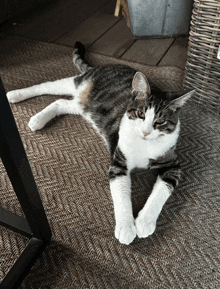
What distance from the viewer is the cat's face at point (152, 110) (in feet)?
3.33

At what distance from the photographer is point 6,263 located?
909mm

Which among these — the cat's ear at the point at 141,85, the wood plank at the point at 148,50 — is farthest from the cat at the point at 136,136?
the wood plank at the point at 148,50

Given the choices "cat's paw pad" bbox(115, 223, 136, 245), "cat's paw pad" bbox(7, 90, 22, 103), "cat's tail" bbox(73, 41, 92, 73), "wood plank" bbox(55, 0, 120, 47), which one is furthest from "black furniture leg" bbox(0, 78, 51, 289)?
"wood plank" bbox(55, 0, 120, 47)

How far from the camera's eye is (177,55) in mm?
2129

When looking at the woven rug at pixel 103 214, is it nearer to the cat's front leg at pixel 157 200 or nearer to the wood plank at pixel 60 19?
the cat's front leg at pixel 157 200

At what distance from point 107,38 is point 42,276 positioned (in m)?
1.95

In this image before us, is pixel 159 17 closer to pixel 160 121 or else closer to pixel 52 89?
pixel 52 89

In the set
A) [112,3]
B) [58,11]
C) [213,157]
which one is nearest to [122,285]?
[213,157]

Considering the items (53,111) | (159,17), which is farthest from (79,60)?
(159,17)

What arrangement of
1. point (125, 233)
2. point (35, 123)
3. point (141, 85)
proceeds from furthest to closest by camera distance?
point (35, 123) → point (141, 85) → point (125, 233)

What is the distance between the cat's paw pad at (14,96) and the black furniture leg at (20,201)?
76 centimetres

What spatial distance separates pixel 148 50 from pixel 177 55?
0.23m

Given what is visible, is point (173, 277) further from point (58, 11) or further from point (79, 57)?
point (58, 11)

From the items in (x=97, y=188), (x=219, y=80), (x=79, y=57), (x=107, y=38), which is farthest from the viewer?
(x=107, y=38)
